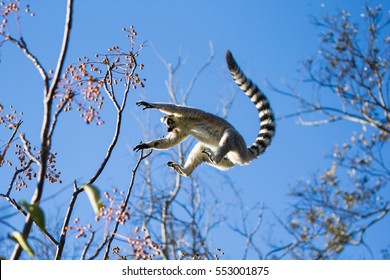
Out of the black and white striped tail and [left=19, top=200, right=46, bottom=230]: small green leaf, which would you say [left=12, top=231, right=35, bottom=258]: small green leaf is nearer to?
[left=19, top=200, right=46, bottom=230]: small green leaf

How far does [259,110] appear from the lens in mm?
9453

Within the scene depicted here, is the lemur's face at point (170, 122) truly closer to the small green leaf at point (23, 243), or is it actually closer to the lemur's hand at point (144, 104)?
the lemur's hand at point (144, 104)

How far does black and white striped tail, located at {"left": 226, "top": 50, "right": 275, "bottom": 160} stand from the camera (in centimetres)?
883

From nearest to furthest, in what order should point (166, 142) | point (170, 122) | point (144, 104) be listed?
point (144, 104) → point (166, 142) → point (170, 122)

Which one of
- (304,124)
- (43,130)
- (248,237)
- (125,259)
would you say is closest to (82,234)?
(125,259)

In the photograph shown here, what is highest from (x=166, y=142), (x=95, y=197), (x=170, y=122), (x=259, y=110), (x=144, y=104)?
(x=259, y=110)

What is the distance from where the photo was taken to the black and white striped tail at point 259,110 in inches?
348

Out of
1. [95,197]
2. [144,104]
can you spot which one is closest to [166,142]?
[144,104]

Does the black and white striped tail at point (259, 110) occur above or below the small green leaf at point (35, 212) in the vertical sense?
above

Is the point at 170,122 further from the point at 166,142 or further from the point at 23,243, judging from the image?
the point at 23,243

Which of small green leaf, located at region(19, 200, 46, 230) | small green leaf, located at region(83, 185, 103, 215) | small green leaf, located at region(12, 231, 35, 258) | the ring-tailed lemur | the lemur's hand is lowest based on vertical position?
small green leaf, located at region(12, 231, 35, 258)

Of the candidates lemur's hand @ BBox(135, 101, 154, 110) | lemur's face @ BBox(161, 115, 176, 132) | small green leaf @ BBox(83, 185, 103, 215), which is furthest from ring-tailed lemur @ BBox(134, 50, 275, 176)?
small green leaf @ BBox(83, 185, 103, 215)

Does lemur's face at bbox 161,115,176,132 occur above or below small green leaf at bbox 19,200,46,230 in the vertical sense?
above

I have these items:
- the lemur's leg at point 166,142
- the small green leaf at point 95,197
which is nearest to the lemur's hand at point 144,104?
the lemur's leg at point 166,142
